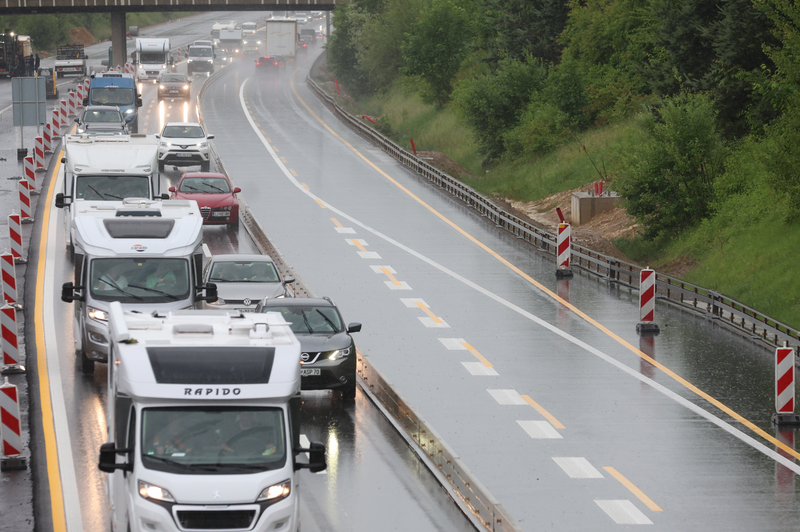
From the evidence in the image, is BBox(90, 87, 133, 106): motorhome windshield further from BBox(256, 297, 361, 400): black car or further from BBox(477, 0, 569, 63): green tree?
BBox(256, 297, 361, 400): black car

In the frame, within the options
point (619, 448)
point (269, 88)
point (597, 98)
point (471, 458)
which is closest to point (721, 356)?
point (619, 448)

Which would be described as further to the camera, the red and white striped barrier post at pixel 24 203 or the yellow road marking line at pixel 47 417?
the red and white striped barrier post at pixel 24 203

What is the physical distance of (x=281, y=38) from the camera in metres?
110

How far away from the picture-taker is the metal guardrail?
937 inches

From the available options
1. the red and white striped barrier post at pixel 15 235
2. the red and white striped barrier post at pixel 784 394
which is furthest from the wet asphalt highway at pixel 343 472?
the red and white striped barrier post at pixel 784 394

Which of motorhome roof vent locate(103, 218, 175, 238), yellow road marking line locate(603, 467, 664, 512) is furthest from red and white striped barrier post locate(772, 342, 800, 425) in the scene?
motorhome roof vent locate(103, 218, 175, 238)

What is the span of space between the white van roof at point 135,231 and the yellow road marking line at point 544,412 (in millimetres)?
Result: 6419

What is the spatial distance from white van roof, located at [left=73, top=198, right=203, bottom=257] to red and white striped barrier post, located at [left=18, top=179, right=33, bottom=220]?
12.5 m

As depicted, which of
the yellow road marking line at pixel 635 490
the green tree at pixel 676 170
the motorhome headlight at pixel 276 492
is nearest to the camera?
the motorhome headlight at pixel 276 492

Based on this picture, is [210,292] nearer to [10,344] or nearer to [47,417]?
[47,417]

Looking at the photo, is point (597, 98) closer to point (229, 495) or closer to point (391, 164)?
point (391, 164)

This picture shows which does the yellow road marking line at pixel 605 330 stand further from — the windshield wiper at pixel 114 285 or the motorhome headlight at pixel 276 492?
the windshield wiper at pixel 114 285

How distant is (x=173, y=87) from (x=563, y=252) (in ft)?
147

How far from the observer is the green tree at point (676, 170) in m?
36.4
